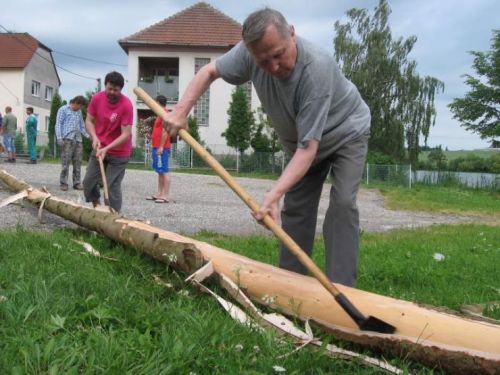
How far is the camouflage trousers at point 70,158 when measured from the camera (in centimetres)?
1083

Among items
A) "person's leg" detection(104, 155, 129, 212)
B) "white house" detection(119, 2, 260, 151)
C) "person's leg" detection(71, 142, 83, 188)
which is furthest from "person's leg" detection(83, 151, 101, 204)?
"white house" detection(119, 2, 260, 151)

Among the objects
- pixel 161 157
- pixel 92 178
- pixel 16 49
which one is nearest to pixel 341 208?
pixel 92 178

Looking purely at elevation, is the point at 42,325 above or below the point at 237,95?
below

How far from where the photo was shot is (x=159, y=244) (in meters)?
3.98

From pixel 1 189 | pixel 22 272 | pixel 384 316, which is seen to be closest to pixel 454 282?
pixel 384 316

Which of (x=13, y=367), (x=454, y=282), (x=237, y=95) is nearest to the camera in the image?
(x=13, y=367)

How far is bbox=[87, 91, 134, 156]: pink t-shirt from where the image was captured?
6.56 metres

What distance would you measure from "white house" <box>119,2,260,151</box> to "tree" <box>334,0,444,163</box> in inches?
248

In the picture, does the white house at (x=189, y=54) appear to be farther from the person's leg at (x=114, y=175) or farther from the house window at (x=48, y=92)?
the person's leg at (x=114, y=175)

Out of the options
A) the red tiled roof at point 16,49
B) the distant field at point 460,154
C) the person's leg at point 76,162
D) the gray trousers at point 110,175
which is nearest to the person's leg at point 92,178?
the gray trousers at point 110,175

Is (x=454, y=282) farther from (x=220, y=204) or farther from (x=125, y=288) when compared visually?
(x=220, y=204)

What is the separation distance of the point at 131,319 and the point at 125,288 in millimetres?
531

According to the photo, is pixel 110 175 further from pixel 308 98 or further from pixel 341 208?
pixel 308 98

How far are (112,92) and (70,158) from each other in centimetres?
488
